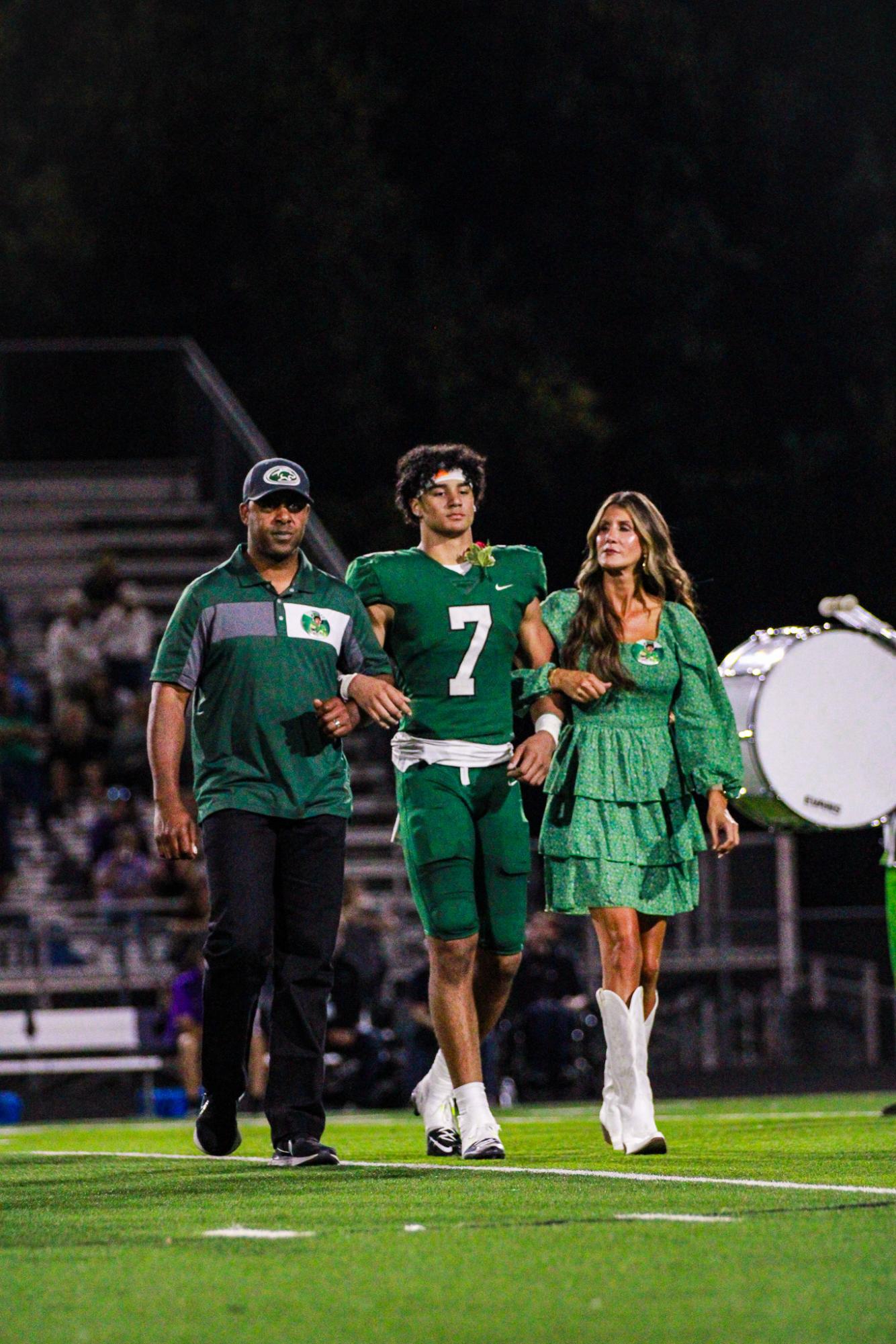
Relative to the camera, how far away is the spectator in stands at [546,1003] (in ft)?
54.7

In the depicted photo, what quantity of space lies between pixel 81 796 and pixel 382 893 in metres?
2.83

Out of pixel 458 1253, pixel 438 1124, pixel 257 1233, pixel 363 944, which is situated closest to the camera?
pixel 458 1253

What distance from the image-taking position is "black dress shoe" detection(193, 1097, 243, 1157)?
23.8 ft

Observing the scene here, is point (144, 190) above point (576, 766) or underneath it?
above

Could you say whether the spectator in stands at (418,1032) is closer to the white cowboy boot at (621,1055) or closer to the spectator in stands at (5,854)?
the spectator in stands at (5,854)

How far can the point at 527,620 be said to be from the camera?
7848mm

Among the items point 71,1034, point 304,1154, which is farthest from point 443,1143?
point 71,1034

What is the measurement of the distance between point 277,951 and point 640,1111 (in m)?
1.19

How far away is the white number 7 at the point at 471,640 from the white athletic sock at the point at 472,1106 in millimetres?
1235

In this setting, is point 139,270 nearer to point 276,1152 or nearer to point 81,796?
point 81,796

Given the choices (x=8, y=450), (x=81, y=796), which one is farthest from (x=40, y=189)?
(x=81, y=796)

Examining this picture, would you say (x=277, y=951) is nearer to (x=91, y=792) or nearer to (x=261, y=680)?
(x=261, y=680)

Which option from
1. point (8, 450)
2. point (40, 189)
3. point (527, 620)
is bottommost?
point (527, 620)

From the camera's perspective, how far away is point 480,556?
304 inches
